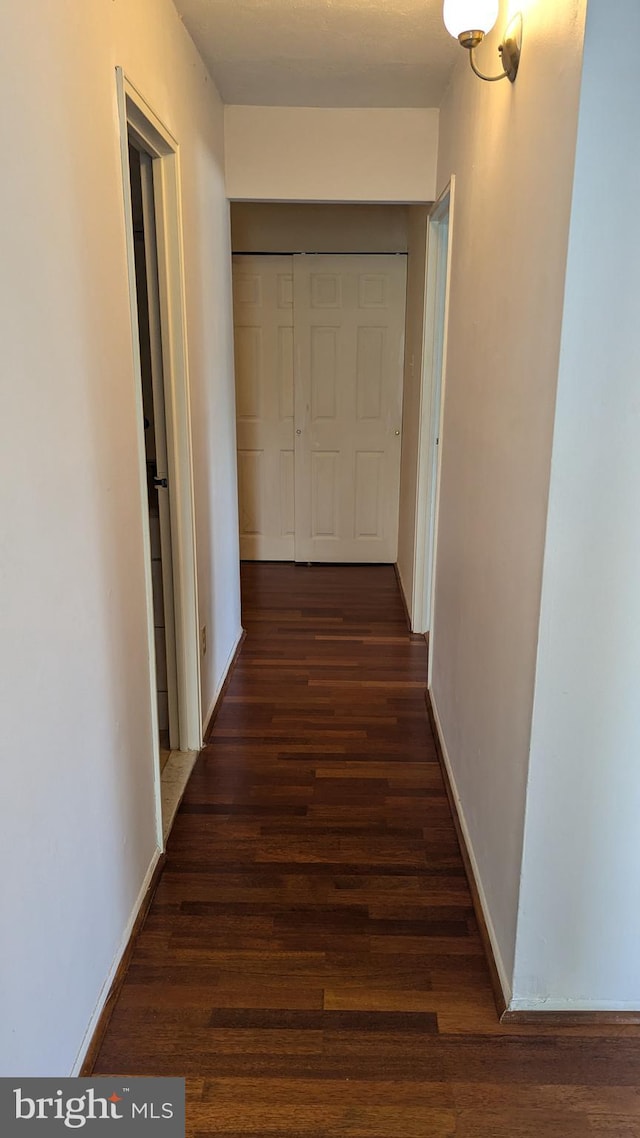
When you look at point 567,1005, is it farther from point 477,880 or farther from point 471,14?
point 471,14

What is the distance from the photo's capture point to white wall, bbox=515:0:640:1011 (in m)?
1.24

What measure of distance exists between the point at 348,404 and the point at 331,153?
1906mm

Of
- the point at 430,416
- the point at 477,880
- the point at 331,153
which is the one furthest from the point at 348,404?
the point at 477,880

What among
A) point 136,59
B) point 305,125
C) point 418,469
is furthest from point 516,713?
point 305,125

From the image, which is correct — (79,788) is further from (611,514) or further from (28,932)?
(611,514)

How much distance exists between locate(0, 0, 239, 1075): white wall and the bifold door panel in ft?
8.90

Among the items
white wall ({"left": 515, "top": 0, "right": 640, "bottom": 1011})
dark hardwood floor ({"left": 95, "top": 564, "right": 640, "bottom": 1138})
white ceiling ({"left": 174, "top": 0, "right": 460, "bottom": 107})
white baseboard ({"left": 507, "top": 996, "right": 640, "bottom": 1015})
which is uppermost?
white ceiling ({"left": 174, "top": 0, "right": 460, "bottom": 107})

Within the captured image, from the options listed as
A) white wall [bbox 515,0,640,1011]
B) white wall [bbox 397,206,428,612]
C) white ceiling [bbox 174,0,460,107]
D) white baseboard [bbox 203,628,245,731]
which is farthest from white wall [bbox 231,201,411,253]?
white wall [bbox 515,0,640,1011]

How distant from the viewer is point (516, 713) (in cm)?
162

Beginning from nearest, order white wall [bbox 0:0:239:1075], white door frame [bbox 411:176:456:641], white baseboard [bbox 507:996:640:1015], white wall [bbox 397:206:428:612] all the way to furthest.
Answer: white wall [bbox 0:0:239:1075] → white baseboard [bbox 507:996:640:1015] → white door frame [bbox 411:176:456:641] → white wall [bbox 397:206:428:612]

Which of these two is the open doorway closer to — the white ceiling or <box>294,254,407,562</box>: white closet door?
the white ceiling

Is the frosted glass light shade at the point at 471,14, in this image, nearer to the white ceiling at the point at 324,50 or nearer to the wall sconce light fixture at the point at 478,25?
the wall sconce light fixture at the point at 478,25

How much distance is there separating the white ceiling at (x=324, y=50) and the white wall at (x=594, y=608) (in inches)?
50.7

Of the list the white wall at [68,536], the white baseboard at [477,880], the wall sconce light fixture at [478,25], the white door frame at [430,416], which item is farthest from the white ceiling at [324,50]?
the white baseboard at [477,880]
